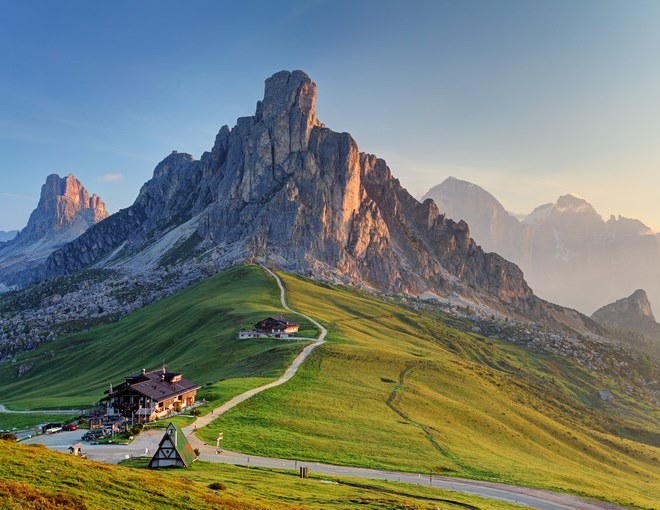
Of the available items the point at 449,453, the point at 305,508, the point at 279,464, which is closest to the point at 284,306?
the point at 449,453

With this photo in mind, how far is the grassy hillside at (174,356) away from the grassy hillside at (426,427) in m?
12.7

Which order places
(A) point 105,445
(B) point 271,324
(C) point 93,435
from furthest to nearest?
1. (B) point 271,324
2. (C) point 93,435
3. (A) point 105,445

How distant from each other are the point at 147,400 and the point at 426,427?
41.9 m

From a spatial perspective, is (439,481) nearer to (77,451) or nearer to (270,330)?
(77,451)

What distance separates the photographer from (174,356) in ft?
467

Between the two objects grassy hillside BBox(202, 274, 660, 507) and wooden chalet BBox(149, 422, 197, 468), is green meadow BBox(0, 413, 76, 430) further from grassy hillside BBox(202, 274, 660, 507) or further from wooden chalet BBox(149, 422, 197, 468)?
wooden chalet BBox(149, 422, 197, 468)

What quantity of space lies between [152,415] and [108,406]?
8314 millimetres

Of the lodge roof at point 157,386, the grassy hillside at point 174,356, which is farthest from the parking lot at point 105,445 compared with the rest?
the grassy hillside at point 174,356

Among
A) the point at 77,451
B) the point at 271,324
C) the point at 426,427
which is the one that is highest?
the point at 271,324

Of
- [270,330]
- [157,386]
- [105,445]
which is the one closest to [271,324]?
[270,330]

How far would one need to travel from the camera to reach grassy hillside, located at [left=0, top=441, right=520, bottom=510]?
1266 inches

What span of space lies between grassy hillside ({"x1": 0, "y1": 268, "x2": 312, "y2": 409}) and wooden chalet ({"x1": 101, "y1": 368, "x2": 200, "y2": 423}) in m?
4.86

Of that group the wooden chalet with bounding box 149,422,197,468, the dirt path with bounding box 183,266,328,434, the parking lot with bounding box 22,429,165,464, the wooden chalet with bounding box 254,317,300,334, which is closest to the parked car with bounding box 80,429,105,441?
the parking lot with bounding box 22,429,165,464

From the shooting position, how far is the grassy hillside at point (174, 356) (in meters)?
115
